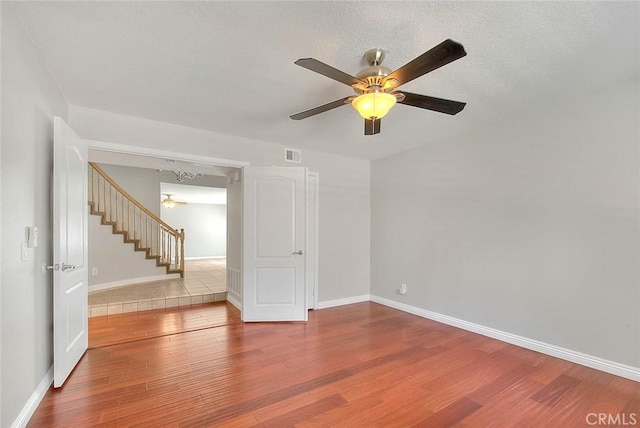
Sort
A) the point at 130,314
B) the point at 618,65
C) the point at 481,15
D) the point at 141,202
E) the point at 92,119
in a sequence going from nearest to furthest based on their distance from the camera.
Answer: the point at 481,15
the point at 618,65
the point at 92,119
the point at 130,314
the point at 141,202

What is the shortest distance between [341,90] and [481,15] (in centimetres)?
122

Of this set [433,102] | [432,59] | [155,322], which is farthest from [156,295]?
[432,59]

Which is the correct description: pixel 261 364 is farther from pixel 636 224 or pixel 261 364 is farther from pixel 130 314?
pixel 636 224

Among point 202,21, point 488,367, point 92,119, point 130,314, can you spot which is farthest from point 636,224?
point 130,314

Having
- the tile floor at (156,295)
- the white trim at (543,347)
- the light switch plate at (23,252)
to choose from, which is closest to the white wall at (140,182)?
the tile floor at (156,295)

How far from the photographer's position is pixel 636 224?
2.54 metres

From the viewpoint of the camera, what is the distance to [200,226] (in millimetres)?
11578

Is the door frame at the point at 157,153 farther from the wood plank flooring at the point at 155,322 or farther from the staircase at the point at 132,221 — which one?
→ the staircase at the point at 132,221

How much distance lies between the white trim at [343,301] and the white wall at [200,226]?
827cm

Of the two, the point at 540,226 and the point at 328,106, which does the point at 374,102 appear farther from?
the point at 540,226

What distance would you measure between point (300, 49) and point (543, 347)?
3.72m

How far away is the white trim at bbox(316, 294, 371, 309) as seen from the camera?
4.64 meters

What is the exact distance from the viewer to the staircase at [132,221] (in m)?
5.75

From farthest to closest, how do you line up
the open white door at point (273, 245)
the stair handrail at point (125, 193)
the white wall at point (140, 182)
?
1. the white wall at point (140, 182)
2. the stair handrail at point (125, 193)
3. the open white door at point (273, 245)
